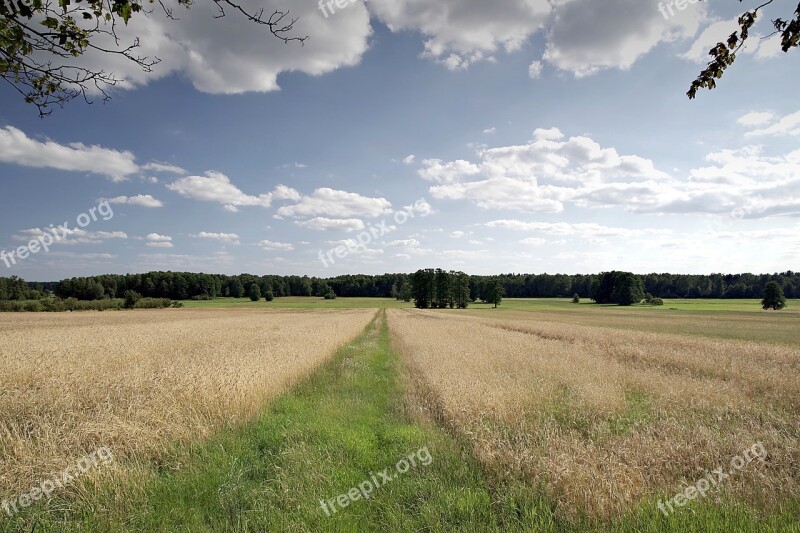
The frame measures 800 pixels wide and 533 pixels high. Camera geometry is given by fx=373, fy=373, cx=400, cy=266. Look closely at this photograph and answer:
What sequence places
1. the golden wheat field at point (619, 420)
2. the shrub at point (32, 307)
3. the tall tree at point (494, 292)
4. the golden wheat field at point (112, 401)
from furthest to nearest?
the tall tree at point (494, 292) < the shrub at point (32, 307) < the golden wheat field at point (112, 401) < the golden wheat field at point (619, 420)

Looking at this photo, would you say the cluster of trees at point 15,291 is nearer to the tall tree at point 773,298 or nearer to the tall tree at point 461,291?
the tall tree at point 461,291

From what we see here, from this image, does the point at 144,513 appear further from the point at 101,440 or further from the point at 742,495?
the point at 742,495

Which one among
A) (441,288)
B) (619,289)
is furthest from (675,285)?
(441,288)

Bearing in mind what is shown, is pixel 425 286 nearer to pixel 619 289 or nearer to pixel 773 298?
pixel 619 289

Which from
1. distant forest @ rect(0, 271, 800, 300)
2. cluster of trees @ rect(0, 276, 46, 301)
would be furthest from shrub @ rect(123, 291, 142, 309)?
cluster of trees @ rect(0, 276, 46, 301)

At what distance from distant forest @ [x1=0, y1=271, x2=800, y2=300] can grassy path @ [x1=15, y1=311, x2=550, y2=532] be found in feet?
388

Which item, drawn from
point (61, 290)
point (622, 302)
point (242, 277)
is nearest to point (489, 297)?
point (622, 302)

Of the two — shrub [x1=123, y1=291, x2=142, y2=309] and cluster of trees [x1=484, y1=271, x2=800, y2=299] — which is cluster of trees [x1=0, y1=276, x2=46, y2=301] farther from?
cluster of trees [x1=484, y1=271, x2=800, y2=299]

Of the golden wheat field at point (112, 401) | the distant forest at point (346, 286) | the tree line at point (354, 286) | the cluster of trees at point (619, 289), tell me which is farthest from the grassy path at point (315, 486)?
the cluster of trees at point (619, 289)

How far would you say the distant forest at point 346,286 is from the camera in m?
104

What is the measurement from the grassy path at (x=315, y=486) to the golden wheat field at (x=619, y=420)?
3.24 feet

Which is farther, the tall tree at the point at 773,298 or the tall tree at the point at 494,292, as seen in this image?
the tall tree at the point at 494,292

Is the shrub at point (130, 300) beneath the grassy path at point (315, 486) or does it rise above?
beneath

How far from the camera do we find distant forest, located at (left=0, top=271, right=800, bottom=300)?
10400 cm
